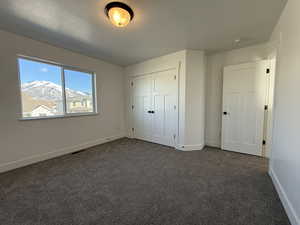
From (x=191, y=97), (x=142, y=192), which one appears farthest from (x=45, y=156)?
(x=191, y=97)

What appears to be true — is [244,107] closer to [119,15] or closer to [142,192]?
[142,192]

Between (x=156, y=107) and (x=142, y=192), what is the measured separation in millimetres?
2455

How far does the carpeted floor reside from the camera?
137cm

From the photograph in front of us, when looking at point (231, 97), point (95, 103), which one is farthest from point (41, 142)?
point (231, 97)

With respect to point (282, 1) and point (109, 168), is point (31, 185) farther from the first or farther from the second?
point (282, 1)

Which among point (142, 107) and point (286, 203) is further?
point (142, 107)

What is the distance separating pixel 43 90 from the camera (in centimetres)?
286

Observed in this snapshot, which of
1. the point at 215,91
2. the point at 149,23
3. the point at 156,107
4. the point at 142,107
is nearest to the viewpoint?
the point at 149,23

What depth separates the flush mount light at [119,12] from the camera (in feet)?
5.43

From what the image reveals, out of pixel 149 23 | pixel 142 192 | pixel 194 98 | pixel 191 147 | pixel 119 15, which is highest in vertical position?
pixel 149 23

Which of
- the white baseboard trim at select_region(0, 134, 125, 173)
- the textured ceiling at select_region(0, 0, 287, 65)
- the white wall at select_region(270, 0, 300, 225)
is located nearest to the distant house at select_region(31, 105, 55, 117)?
the white baseboard trim at select_region(0, 134, 125, 173)

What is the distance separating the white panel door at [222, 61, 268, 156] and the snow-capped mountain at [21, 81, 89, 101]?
12.6 feet

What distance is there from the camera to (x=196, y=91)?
3273 mm

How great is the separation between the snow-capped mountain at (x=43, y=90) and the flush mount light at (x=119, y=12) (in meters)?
2.12
